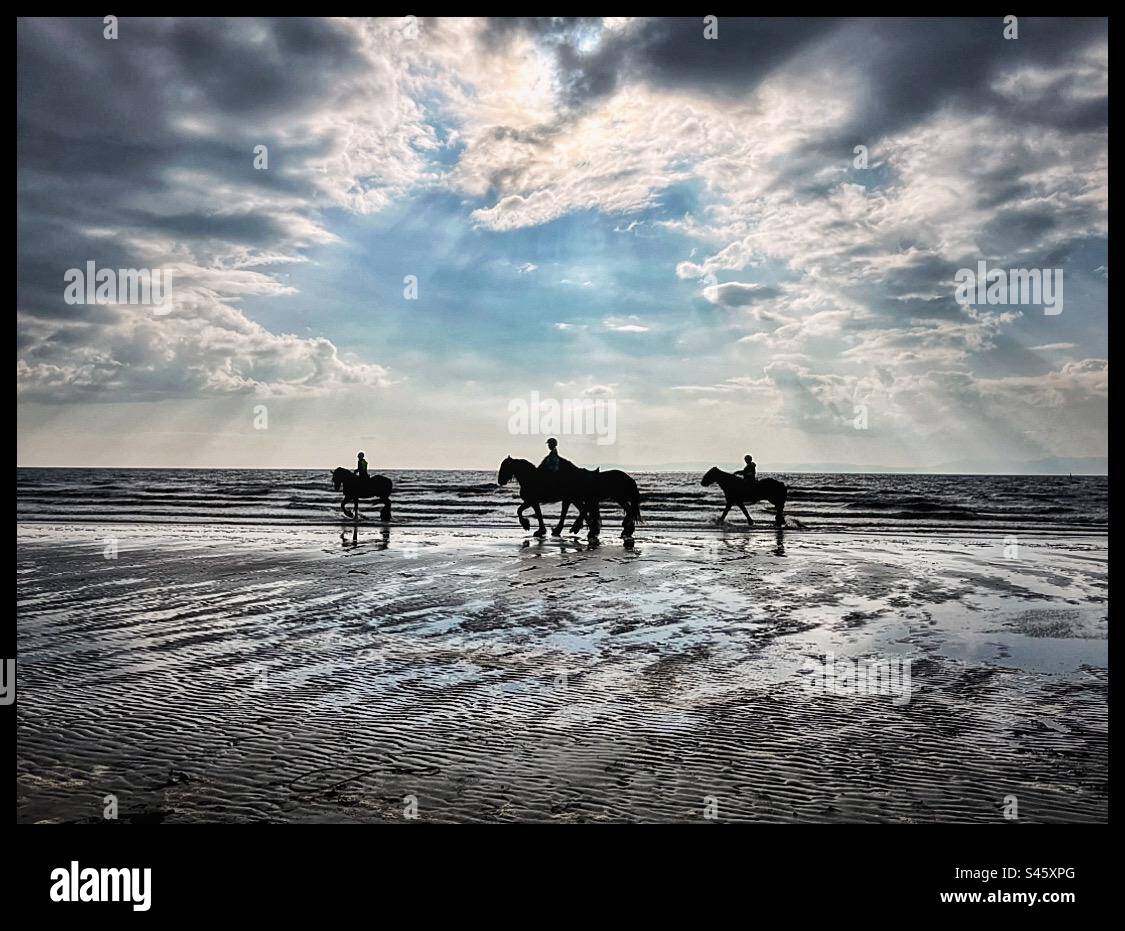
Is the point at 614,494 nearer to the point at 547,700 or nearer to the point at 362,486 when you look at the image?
the point at 362,486

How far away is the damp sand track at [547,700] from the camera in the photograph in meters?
4.14

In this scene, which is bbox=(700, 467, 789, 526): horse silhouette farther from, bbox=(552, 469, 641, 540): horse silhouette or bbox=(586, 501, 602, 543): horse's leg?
bbox=(586, 501, 602, 543): horse's leg

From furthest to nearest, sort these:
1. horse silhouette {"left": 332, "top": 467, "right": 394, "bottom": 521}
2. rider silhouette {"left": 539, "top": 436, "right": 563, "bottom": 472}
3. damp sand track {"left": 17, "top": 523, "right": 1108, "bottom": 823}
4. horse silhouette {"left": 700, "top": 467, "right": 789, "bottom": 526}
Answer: horse silhouette {"left": 332, "top": 467, "right": 394, "bottom": 521} → horse silhouette {"left": 700, "top": 467, "right": 789, "bottom": 526} → rider silhouette {"left": 539, "top": 436, "right": 563, "bottom": 472} → damp sand track {"left": 17, "top": 523, "right": 1108, "bottom": 823}

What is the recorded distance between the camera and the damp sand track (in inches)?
163

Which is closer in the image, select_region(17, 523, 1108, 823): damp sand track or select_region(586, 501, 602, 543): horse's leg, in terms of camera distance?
select_region(17, 523, 1108, 823): damp sand track

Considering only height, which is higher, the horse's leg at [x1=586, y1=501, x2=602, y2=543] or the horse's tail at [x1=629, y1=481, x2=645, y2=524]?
the horse's tail at [x1=629, y1=481, x2=645, y2=524]

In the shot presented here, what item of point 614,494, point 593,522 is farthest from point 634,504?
point 593,522

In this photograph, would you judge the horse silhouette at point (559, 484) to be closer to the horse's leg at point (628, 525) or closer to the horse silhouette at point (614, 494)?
the horse silhouette at point (614, 494)

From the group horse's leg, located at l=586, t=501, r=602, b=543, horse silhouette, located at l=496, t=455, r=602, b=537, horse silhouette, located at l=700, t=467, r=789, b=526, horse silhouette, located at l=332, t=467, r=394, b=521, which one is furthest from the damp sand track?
horse silhouette, located at l=332, t=467, r=394, b=521
